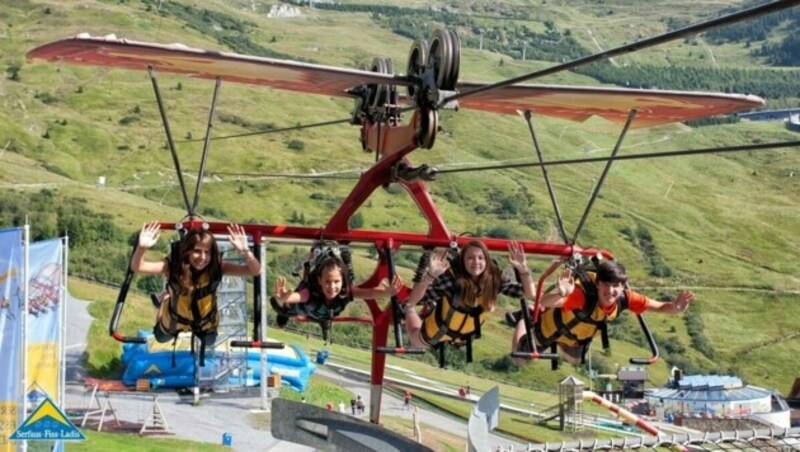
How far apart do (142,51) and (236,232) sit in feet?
7.84

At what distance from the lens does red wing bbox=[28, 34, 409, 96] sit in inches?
575

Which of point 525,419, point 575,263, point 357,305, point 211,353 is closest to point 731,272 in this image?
point 357,305

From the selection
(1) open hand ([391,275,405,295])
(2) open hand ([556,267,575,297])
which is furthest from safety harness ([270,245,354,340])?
(2) open hand ([556,267,575,297])

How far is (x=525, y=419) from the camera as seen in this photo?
5162 cm

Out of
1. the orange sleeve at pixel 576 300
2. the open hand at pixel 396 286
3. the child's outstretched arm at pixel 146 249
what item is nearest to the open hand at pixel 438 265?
the open hand at pixel 396 286

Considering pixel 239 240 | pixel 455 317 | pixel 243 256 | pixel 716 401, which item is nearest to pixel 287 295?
pixel 243 256

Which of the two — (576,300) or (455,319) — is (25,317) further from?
(576,300)

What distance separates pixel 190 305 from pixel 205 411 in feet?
88.9

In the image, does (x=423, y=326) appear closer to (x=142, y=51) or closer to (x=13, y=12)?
(x=142, y=51)

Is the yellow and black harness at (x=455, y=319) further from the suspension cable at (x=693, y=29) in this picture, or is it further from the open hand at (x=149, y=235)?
the suspension cable at (x=693, y=29)

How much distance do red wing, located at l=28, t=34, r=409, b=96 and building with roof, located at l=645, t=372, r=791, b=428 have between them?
46.3 metres

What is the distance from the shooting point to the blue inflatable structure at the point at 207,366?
145 ft

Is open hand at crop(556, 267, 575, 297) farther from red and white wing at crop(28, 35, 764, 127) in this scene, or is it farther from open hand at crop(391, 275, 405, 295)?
red and white wing at crop(28, 35, 764, 127)

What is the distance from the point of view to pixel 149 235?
559 inches
